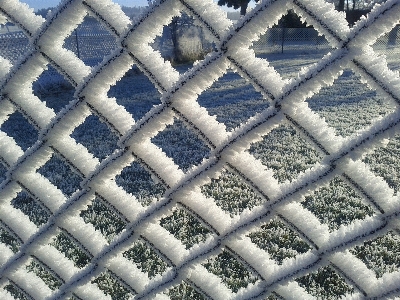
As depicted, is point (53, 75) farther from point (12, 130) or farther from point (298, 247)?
point (298, 247)

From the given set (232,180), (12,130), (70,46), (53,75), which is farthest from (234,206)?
(70,46)

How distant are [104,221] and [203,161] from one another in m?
2.01

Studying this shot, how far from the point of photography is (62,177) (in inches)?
149

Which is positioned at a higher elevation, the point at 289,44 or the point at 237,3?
the point at 237,3

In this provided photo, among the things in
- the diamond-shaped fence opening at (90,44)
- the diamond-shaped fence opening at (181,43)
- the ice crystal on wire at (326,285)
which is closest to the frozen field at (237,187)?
the ice crystal on wire at (326,285)

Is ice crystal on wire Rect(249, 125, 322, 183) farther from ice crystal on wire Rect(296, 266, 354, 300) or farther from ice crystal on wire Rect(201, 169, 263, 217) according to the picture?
ice crystal on wire Rect(296, 266, 354, 300)

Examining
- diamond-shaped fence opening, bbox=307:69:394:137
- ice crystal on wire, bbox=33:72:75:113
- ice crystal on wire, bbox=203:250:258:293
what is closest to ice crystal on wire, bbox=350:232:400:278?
ice crystal on wire, bbox=203:250:258:293

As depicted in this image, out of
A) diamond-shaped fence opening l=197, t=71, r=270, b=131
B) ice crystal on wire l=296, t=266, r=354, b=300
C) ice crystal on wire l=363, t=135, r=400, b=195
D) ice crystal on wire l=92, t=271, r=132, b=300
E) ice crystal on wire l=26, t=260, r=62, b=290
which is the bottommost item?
ice crystal on wire l=26, t=260, r=62, b=290

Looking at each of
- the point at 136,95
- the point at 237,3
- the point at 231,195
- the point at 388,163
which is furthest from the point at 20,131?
the point at 237,3

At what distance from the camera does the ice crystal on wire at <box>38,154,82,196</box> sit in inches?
140

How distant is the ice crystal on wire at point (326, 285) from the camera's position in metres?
2.05

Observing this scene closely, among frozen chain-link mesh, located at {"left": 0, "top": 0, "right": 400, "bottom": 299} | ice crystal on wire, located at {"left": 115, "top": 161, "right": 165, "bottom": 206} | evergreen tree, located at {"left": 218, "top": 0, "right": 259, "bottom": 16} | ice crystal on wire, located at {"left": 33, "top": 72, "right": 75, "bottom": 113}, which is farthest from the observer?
evergreen tree, located at {"left": 218, "top": 0, "right": 259, "bottom": 16}

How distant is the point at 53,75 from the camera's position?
28.5 ft

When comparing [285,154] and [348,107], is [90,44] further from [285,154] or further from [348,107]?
[285,154]
